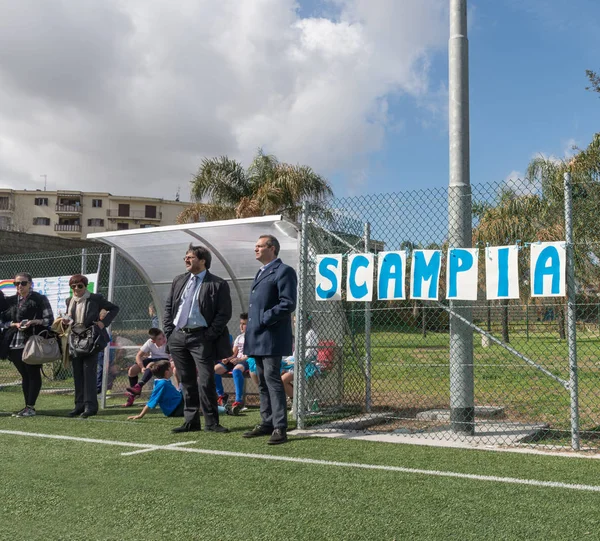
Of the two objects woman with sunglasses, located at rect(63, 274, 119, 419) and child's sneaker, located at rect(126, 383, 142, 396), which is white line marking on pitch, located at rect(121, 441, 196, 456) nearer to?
woman with sunglasses, located at rect(63, 274, 119, 419)

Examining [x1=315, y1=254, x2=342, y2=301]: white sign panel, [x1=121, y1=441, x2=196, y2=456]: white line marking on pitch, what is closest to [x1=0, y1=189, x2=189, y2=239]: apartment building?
[x1=315, y1=254, x2=342, y2=301]: white sign panel

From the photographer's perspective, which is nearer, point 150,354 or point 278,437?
point 278,437

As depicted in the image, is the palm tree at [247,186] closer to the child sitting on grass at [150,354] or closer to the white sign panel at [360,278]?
the child sitting on grass at [150,354]

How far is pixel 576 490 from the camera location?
4.46 meters

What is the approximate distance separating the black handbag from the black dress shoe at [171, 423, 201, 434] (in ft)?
6.19

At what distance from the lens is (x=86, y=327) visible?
27.2 feet

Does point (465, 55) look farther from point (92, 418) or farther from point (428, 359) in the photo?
point (428, 359)

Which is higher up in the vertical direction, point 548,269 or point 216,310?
point 548,269

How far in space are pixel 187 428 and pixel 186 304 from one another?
1.30 meters

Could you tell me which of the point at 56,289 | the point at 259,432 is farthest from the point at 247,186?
the point at 259,432

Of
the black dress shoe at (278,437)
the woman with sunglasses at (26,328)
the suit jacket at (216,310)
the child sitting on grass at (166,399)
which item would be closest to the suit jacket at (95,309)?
the woman with sunglasses at (26,328)

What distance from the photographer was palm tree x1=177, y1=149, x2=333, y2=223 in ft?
73.4

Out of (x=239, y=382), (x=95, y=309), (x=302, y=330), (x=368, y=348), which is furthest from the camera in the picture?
(x=239, y=382)

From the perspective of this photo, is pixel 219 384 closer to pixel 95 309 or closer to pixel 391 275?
pixel 95 309
